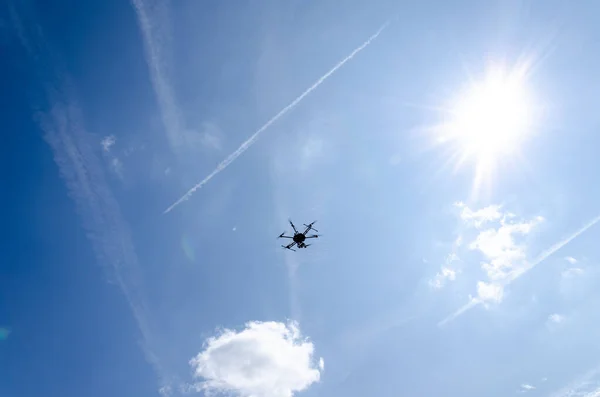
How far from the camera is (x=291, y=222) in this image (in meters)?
103
